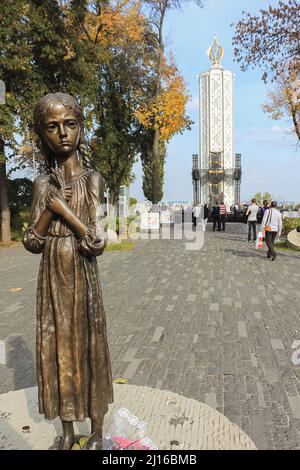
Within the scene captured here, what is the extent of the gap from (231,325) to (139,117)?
659 inches

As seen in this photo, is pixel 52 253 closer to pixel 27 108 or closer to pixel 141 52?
pixel 27 108

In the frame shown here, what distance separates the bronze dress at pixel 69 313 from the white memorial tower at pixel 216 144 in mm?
34976

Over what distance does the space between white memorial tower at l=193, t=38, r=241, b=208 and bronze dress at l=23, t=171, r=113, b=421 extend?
34976 mm

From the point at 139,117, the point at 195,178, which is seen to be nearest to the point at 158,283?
the point at 139,117

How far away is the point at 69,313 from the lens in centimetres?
258

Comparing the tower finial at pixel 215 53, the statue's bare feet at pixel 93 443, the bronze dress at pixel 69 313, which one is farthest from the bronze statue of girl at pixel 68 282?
the tower finial at pixel 215 53

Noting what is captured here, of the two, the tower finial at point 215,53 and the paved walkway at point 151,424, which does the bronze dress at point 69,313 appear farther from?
the tower finial at point 215,53

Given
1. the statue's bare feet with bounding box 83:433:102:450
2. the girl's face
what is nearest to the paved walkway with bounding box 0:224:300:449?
the statue's bare feet with bounding box 83:433:102:450

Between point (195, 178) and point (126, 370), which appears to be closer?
point (126, 370)

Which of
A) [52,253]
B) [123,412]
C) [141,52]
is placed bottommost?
[123,412]

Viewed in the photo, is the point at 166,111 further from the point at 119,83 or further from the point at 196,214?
the point at 196,214

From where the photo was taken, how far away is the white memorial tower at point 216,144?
3806 centimetres

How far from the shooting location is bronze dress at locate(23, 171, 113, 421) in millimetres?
2551

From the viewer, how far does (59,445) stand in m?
2.80
